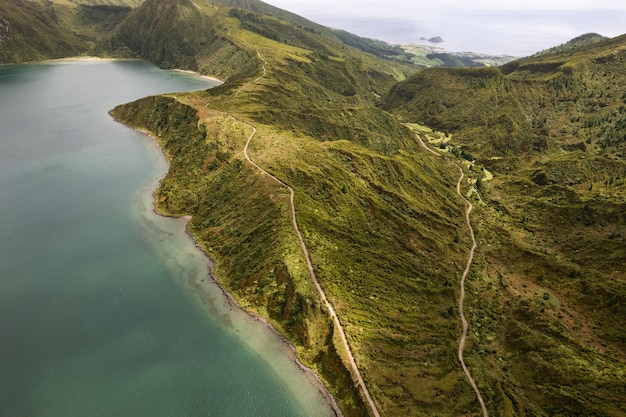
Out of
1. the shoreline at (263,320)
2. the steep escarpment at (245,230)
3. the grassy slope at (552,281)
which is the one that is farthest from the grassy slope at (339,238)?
the grassy slope at (552,281)

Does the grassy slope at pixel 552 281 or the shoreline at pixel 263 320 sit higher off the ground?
the grassy slope at pixel 552 281

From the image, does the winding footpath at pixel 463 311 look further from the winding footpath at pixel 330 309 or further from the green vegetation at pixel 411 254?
the winding footpath at pixel 330 309

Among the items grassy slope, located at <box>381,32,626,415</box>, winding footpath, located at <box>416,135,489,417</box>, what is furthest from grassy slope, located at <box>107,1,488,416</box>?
grassy slope, located at <box>381,32,626,415</box>

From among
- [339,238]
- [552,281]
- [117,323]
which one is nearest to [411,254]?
[339,238]

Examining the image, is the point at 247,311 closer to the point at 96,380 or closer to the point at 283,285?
the point at 283,285

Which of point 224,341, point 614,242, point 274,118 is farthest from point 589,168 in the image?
point 224,341

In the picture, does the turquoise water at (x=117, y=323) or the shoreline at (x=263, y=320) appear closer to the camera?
the turquoise water at (x=117, y=323)
